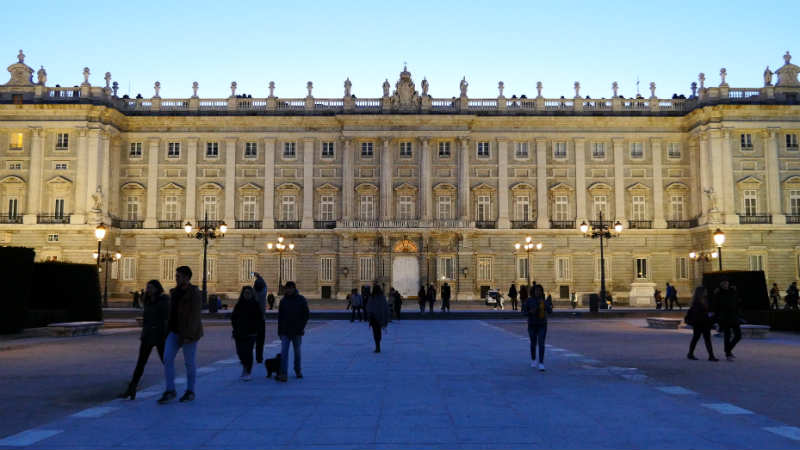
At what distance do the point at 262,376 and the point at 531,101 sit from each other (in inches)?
1739

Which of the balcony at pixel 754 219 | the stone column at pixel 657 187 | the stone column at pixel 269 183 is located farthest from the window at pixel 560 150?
the stone column at pixel 269 183

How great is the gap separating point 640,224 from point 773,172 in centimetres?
996

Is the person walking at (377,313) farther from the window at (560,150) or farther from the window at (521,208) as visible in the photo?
the window at (560,150)

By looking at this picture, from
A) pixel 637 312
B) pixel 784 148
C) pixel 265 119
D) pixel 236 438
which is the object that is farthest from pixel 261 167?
pixel 236 438

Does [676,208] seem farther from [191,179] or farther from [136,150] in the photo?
[136,150]

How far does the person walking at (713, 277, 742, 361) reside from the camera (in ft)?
50.3

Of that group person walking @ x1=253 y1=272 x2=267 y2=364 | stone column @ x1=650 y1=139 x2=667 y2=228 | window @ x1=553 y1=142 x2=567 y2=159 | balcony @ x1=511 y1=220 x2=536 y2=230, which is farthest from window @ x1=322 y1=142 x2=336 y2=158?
person walking @ x1=253 y1=272 x2=267 y2=364

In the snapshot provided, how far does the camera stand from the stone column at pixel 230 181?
172 ft

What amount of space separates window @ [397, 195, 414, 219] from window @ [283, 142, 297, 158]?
8945 mm

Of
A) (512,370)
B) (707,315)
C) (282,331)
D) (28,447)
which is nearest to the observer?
(28,447)

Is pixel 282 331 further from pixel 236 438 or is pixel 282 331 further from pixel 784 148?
pixel 784 148

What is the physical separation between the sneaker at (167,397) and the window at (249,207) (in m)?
43.7

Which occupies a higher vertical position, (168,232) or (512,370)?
(168,232)

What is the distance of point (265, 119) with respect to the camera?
5284 cm
